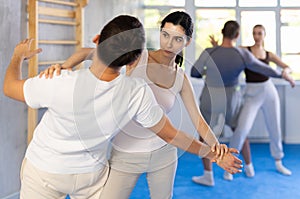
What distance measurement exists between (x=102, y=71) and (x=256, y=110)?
2.80 meters

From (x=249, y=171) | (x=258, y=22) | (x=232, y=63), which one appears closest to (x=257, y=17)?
(x=258, y=22)

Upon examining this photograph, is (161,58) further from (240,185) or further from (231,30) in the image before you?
(240,185)

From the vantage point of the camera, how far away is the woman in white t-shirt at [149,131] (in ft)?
5.63

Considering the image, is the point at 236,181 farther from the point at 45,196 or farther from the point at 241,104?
the point at 45,196

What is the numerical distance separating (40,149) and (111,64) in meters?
0.40

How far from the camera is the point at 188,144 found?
1625 millimetres

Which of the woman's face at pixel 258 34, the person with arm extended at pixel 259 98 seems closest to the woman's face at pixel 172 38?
the person with arm extended at pixel 259 98

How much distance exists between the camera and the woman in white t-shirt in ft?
5.63

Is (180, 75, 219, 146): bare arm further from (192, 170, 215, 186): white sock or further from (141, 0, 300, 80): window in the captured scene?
(141, 0, 300, 80): window

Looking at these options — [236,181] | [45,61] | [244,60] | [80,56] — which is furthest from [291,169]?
[80,56]

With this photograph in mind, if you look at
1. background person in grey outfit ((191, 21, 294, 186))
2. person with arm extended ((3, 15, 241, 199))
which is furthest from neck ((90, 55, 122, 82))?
background person in grey outfit ((191, 21, 294, 186))

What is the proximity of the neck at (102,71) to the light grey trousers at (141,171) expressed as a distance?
1.49ft

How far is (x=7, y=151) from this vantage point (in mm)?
3117

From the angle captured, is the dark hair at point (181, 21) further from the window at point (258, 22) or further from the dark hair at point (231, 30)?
the window at point (258, 22)
